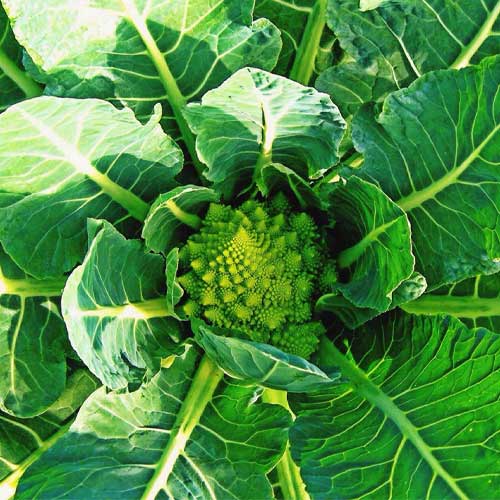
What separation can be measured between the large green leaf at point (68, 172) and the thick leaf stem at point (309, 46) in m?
0.43

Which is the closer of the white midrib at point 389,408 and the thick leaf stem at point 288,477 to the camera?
the white midrib at point 389,408

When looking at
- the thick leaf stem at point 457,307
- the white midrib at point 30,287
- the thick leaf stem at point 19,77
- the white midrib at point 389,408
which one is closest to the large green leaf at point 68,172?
the white midrib at point 30,287

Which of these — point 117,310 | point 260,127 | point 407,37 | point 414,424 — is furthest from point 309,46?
point 414,424

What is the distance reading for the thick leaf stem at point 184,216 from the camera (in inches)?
57.9

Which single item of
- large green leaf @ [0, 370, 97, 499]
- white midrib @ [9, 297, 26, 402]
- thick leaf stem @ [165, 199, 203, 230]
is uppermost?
thick leaf stem @ [165, 199, 203, 230]

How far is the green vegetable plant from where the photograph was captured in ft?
4.43

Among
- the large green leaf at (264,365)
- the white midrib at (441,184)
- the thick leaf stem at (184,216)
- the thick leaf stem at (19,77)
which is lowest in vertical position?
the large green leaf at (264,365)

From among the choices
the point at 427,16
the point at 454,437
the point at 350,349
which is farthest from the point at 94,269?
the point at 427,16

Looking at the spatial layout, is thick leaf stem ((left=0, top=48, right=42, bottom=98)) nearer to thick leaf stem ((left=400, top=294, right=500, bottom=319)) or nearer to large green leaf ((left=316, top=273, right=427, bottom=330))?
large green leaf ((left=316, top=273, right=427, bottom=330))

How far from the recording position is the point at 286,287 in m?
1.57

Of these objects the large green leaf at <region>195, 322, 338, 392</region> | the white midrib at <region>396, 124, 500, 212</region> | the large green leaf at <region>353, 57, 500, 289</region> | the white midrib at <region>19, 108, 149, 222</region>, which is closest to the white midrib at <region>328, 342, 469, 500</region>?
the large green leaf at <region>195, 322, 338, 392</region>

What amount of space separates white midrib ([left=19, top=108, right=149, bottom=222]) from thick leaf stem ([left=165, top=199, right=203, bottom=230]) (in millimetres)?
96

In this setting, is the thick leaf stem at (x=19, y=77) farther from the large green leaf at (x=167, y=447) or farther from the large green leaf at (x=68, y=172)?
the large green leaf at (x=167, y=447)

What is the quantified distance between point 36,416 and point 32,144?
68 cm
